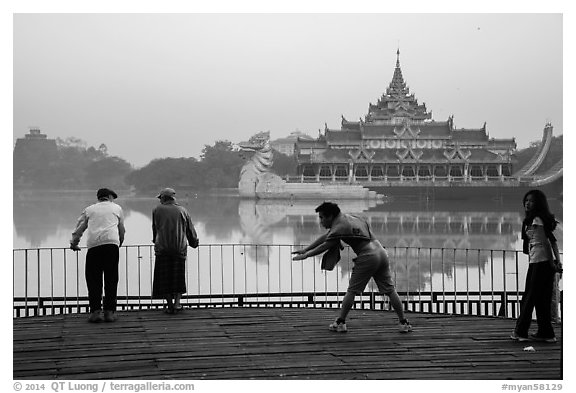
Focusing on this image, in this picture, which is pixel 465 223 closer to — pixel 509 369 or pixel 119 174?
pixel 119 174

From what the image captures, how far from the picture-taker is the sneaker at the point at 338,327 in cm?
429

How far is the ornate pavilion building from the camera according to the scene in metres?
35.9

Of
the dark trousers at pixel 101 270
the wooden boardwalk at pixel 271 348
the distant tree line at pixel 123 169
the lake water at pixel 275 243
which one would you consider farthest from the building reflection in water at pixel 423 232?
the dark trousers at pixel 101 270

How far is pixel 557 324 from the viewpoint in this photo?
4.51m

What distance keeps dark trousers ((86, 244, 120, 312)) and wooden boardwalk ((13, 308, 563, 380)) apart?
16 centimetres

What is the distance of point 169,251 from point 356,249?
1.36 metres

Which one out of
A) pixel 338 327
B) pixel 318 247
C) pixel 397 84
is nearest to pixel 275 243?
pixel 338 327

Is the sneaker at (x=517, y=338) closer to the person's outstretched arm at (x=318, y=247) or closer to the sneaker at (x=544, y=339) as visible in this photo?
the sneaker at (x=544, y=339)

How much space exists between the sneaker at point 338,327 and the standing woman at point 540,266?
3.16 feet

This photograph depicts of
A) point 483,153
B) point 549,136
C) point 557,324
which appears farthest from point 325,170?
point 557,324

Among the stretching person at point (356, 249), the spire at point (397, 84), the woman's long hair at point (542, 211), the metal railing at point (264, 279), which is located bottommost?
the metal railing at point (264, 279)

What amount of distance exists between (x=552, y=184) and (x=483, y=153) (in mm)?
6983

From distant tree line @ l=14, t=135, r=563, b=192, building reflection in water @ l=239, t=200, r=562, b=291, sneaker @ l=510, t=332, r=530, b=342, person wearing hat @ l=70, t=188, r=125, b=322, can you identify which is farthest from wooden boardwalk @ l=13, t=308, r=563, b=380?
distant tree line @ l=14, t=135, r=563, b=192

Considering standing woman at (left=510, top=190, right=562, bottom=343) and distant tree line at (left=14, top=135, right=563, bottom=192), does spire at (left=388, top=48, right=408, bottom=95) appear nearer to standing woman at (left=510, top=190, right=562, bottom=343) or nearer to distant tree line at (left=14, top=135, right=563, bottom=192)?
distant tree line at (left=14, top=135, right=563, bottom=192)
